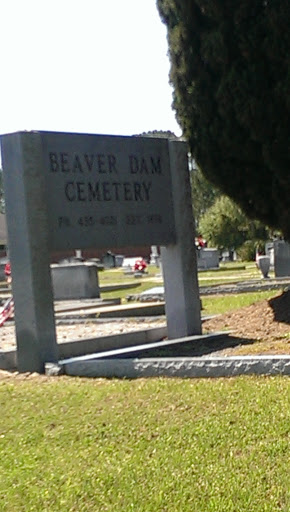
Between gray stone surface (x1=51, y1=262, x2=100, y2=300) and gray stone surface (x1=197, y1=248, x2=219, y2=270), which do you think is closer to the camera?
gray stone surface (x1=51, y1=262, x2=100, y2=300)

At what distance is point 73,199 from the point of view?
10117 mm

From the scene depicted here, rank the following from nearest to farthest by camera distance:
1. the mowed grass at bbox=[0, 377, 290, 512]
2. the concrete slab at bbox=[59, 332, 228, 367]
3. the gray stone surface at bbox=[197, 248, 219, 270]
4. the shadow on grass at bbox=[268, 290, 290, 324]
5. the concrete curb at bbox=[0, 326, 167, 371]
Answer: the mowed grass at bbox=[0, 377, 290, 512] → the concrete slab at bbox=[59, 332, 228, 367] → the concrete curb at bbox=[0, 326, 167, 371] → the shadow on grass at bbox=[268, 290, 290, 324] → the gray stone surface at bbox=[197, 248, 219, 270]

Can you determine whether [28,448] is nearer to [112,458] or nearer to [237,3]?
[112,458]

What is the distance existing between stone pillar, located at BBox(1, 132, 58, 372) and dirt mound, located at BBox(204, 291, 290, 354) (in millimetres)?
2197

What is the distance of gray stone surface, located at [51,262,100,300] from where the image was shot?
22812 millimetres

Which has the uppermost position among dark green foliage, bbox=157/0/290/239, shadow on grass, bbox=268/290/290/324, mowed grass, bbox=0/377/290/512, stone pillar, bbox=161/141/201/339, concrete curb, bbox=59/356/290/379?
dark green foliage, bbox=157/0/290/239

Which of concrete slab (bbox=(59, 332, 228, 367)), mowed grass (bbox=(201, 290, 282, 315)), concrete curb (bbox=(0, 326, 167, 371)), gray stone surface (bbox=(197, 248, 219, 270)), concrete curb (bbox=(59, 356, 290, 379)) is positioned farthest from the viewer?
Answer: gray stone surface (bbox=(197, 248, 219, 270))

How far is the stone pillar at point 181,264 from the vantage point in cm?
1122

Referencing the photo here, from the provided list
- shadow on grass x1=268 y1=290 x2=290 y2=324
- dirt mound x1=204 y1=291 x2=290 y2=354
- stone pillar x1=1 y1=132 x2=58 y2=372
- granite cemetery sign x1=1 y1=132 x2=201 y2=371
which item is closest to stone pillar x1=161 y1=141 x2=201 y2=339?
granite cemetery sign x1=1 y1=132 x2=201 y2=371

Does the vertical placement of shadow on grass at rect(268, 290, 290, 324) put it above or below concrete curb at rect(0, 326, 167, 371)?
above

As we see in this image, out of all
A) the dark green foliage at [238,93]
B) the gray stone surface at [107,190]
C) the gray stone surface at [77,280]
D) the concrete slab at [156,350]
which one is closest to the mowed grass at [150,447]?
the concrete slab at [156,350]

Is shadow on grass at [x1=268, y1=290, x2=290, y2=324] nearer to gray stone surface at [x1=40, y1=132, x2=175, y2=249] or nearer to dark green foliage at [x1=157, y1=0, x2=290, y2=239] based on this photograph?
dark green foliage at [x1=157, y1=0, x2=290, y2=239]

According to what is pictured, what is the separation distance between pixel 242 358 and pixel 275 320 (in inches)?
147

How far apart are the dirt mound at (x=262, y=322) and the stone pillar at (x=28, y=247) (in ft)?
7.21
